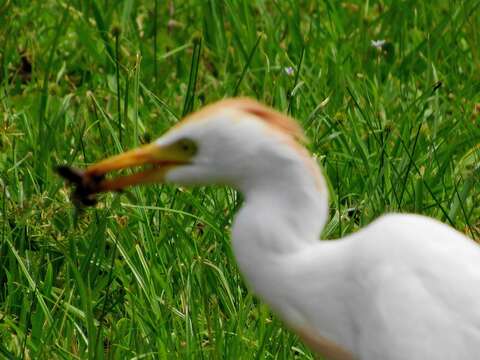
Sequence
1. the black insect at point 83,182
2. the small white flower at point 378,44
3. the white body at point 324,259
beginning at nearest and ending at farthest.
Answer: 1. the white body at point 324,259
2. the black insect at point 83,182
3. the small white flower at point 378,44

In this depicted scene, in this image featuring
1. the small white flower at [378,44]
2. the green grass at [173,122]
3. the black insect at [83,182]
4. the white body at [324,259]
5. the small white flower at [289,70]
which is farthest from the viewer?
the small white flower at [378,44]

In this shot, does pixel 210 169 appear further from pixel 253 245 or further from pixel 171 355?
pixel 171 355

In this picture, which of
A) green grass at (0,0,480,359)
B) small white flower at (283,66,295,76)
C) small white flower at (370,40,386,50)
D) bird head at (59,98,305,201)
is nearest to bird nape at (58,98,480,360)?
bird head at (59,98,305,201)

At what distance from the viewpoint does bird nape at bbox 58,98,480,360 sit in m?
2.63

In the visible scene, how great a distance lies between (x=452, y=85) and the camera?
16.6 ft

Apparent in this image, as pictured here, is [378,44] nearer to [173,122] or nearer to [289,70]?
[289,70]

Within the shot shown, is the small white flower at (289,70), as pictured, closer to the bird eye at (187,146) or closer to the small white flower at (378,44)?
the small white flower at (378,44)

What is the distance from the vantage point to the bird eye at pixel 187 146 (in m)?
2.69

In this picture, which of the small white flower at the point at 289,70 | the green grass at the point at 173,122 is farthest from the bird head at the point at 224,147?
the small white flower at the point at 289,70

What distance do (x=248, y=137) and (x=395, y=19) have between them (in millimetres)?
2936

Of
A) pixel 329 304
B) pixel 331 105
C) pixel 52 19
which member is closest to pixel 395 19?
pixel 331 105

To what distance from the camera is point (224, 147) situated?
2668 millimetres

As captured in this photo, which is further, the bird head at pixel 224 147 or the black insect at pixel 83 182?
the black insect at pixel 83 182

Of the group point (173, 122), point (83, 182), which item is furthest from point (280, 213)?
point (173, 122)
